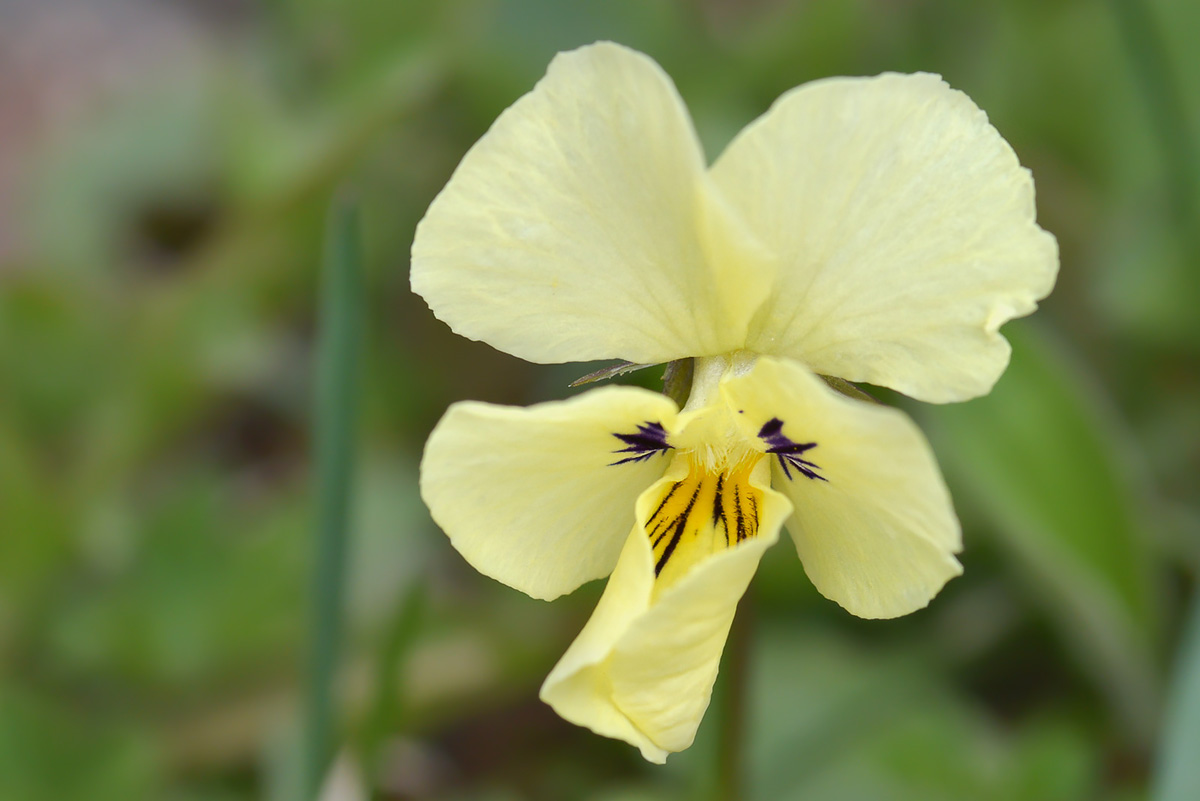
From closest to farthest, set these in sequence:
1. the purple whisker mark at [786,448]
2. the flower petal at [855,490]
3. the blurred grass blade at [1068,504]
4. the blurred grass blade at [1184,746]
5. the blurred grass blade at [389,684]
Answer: the flower petal at [855,490], the purple whisker mark at [786,448], the blurred grass blade at [1184,746], the blurred grass blade at [389,684], the blurred grass blade at [1068,504]

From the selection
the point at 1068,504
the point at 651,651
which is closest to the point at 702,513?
the point at 651,651

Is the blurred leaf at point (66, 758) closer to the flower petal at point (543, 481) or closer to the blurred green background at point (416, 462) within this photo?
A: the blurred green background at point (416, 462)

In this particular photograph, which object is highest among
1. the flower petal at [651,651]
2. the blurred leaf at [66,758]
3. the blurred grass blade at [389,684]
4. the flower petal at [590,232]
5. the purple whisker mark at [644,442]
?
the flower petal at [590,232]

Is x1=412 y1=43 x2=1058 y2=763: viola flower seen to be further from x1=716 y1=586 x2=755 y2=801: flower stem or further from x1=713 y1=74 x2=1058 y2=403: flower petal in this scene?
x1=716 y1=586 x2=755 y2=801: flower stem

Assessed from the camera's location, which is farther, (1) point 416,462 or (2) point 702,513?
(1) point 416,462

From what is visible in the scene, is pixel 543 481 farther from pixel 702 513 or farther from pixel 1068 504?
pixel 1068 504

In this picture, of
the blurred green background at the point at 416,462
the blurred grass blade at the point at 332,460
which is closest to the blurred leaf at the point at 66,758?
the blurred green background at the point at 416,462

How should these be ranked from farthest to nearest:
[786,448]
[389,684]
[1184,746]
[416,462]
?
[416,462] → [389,684] → [1184,746] → [786,448]
